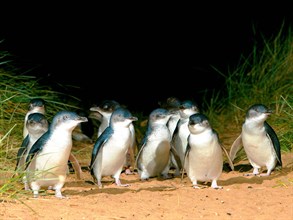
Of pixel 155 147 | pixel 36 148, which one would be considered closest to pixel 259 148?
pixel 155 147

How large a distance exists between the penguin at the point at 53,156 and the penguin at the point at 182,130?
1876 millimetres

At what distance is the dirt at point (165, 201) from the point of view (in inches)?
266

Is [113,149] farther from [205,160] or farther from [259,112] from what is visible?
[259,112]

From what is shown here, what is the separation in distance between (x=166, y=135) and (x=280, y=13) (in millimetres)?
6832

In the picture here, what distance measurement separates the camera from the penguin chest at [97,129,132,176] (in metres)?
8.82

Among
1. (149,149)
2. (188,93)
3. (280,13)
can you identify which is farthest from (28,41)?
(149,149)

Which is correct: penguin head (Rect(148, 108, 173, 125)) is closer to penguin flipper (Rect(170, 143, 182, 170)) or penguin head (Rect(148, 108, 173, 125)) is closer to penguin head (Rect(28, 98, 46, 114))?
penguin flipper (Rect(170, 143, 182, 170))

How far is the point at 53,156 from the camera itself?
307 inches

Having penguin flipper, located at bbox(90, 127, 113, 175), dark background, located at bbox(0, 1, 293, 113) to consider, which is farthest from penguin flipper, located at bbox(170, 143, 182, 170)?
dark background, located at bbox(0, 1, 293, 113)

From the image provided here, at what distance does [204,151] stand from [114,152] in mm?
969

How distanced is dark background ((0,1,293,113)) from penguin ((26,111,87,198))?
20.2 feet

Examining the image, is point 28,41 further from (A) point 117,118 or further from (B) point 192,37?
(A) point 117,118

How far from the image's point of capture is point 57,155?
7.79 meters

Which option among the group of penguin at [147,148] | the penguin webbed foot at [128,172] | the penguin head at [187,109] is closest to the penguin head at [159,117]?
the group of penguin at [147,148]
